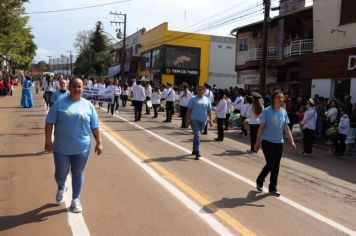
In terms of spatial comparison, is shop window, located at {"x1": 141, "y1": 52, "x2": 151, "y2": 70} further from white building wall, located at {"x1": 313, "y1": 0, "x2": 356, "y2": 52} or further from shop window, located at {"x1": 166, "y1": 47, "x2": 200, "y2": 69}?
white building wall, located at {"x1": 313, "y1": 0, "x2": 356, "y2": 52}

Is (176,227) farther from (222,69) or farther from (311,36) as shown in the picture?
(222,69)

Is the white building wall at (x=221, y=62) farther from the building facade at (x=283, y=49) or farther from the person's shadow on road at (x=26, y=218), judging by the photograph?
the person's shadow on road at (x=26, y=218)

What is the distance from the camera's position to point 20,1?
32688mm

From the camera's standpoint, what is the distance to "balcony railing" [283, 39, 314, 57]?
30.1 m

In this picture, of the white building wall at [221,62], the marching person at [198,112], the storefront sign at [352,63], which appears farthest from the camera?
the white building wall at [221,62]

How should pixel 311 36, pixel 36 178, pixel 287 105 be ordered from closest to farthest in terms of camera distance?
1. pixel 36 178
2. pixel 287 105
3. pixel 311 36

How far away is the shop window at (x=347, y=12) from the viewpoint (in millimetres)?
24125

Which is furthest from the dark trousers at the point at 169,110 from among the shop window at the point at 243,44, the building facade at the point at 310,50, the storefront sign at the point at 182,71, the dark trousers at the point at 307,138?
the storefront sign at the point at 182,71

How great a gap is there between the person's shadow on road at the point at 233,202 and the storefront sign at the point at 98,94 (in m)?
15.7

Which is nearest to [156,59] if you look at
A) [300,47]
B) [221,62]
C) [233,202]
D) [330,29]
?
[221,62]

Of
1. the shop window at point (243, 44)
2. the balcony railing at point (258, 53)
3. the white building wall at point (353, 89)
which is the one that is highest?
the shop window at point (243, 44)

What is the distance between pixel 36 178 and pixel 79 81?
9.46 ft

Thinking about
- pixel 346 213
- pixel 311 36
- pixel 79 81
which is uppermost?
pixel 311 36

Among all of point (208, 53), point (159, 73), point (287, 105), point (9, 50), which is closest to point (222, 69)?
point (208, 53)
